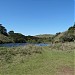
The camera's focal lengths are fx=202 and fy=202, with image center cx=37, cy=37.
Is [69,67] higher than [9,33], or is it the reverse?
[9,33]

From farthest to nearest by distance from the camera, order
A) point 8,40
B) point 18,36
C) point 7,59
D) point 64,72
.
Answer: point 18,36 < point 8,40 < point 7,59 < point 64,72

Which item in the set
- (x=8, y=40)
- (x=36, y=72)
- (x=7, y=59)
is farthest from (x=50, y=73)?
(x=8, y=40)

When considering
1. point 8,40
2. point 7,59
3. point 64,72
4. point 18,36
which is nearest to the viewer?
point 64,72

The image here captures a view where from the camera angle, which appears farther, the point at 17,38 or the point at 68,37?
the point at 17,38

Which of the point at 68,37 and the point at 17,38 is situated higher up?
the point at 17,38

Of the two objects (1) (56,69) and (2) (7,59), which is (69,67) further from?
(2) (7,59)

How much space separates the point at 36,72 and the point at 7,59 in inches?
217

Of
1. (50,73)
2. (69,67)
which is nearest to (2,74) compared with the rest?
(50,73)

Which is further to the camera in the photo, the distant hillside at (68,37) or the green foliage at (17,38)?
the green foliage at (17,38)

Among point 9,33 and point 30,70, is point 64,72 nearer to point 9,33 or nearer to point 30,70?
point 30,70

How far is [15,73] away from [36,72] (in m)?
1.50

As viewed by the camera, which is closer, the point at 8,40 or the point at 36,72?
the point at 36,72

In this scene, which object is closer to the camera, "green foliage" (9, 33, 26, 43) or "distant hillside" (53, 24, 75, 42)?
"distant hillside" (53, 24, 75, 42)

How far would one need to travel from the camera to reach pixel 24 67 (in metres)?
15.9
